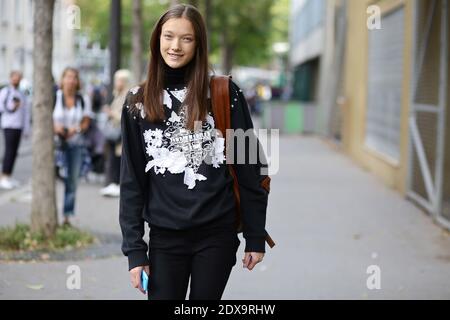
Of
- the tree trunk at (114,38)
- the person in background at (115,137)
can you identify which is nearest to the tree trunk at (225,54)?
the tree trunk at (114,38)

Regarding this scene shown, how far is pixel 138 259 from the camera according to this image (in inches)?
143

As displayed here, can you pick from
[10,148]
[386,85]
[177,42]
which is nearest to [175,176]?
[177,42]

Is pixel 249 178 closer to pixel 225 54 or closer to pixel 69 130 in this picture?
pixel 69 130

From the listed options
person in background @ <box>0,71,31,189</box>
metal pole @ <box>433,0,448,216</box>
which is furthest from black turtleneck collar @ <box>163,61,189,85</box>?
person in background @ <box>0,71,31,189</box>

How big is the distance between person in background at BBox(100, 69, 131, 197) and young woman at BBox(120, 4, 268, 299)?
27.7 feet

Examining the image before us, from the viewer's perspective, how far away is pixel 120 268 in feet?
24.7

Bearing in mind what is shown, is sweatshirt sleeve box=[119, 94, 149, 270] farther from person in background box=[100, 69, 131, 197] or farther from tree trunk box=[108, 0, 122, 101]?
tree trunk box=[108, 0, 122, 101]

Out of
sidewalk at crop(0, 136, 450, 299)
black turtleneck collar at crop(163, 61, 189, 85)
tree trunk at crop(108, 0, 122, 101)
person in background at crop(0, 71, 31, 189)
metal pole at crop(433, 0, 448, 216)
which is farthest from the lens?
person in background at crop(0, 71, 31, 189)

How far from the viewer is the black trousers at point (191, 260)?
3623 mm

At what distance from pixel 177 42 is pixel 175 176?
542 millimetres

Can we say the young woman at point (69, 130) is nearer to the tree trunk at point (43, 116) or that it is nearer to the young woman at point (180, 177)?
the tree trunk at point (43, 116)

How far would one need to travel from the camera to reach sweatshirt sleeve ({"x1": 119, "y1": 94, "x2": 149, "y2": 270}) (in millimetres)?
3668
